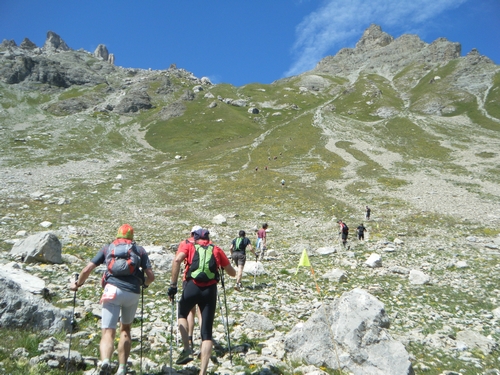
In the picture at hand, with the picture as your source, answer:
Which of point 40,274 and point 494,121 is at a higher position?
point 494,121

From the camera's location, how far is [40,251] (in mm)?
15211

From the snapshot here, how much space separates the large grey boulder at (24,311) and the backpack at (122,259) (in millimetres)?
3098

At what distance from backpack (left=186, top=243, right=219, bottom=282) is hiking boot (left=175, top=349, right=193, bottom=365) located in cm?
199

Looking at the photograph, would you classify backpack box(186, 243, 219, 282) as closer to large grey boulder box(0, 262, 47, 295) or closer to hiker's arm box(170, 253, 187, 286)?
hiker's arm box(170, 253, 187, 286)

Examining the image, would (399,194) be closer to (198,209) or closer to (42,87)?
(198,209)

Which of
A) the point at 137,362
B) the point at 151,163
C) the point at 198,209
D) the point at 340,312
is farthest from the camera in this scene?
the point at 151,163

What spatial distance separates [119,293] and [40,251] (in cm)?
1082

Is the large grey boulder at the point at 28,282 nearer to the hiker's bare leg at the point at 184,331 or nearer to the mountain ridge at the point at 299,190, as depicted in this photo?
the mountain ridge at the point at 299,190

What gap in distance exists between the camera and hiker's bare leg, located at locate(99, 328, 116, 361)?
685 centimetres

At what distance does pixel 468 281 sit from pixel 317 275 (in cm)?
768

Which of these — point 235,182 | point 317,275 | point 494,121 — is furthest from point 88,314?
point 494,121

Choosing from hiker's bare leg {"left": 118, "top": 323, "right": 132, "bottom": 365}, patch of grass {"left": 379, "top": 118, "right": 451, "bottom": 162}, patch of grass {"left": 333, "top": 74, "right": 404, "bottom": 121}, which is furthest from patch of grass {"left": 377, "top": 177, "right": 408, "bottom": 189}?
patch of grass {"left": 333, "top": 74, "right": 404, "bottom": 121}

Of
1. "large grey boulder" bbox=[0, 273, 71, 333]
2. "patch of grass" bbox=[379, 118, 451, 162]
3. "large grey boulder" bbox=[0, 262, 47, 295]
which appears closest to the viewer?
"large grey boulder" bbox=[0, 273, 71, 333]

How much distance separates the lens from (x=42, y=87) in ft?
603
